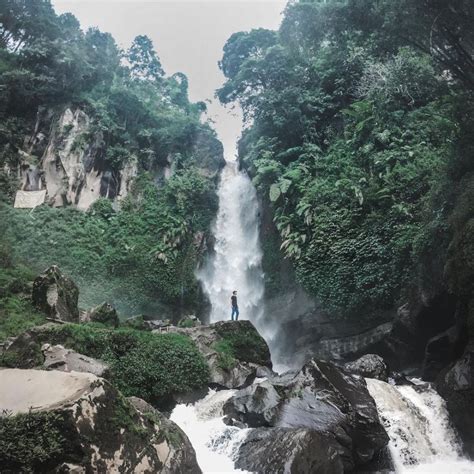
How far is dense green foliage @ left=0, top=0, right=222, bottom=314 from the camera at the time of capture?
2069 centimetres

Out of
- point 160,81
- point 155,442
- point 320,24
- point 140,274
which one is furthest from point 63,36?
point 155,442

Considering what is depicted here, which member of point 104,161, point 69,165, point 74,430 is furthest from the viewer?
point 104,161

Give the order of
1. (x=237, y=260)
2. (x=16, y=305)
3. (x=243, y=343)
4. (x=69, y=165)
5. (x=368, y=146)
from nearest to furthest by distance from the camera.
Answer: (x=16, y=305)
(x=243, y=343)
(x=368, y=146)
(x=237, y=260)
(x=69, y=165)

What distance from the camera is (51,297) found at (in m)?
12.0

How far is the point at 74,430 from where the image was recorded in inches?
158

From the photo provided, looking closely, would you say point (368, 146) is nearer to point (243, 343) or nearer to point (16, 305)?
point (243, 343)

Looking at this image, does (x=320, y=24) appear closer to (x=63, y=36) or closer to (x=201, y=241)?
(x=201, y=241)

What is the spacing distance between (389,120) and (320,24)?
21.4ft

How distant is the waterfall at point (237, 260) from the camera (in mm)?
20812

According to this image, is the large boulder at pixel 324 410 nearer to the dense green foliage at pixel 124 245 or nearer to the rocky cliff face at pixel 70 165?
the dense green foliage at pixel 124 245

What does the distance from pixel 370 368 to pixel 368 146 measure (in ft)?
34.1

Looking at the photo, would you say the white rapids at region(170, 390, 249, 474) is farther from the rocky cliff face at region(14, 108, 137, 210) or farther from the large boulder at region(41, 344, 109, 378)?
the rocky cliff face at region(14, 108, 137, 210)

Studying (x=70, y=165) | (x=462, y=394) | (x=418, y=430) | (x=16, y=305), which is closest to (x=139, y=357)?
(x=16, y=305)

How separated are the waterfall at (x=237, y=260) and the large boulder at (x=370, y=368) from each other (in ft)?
27.5
